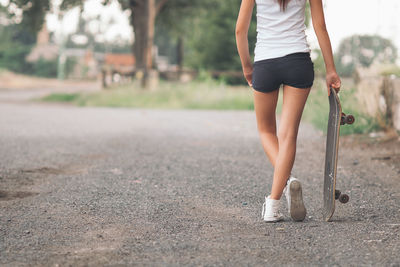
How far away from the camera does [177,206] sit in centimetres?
454

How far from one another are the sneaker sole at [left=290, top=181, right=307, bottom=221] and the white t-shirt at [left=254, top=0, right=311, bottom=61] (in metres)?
0.89

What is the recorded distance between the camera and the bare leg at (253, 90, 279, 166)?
403 cm

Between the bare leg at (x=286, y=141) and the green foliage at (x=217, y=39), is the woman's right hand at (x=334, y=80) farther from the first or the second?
the green foliage at (x=217, y=39)

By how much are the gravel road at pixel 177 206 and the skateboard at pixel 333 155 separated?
139 mm

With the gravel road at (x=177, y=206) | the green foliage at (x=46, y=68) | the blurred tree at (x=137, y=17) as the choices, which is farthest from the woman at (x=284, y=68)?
the green foliage at (x=46, y=68)

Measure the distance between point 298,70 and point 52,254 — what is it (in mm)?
1936

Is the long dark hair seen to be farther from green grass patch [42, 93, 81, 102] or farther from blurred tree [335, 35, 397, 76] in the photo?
green grass patch [42, 93, 81, 102]

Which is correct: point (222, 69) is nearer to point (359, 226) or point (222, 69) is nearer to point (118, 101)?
point (118, 101)

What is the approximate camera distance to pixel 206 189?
5328mm

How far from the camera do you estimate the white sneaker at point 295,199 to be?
391cm

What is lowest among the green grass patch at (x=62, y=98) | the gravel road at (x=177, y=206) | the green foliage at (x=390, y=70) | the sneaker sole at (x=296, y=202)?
the green grass patch at (x=62, y=98)

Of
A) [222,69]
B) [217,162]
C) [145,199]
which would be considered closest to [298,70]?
[145,199]

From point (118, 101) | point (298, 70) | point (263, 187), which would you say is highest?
point (298, 70)

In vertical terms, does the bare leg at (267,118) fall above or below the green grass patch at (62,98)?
above
